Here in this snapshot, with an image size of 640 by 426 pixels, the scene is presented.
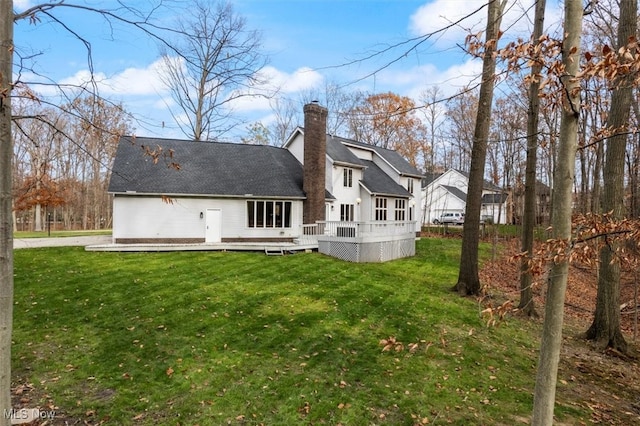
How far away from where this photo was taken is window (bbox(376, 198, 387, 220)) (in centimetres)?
2409

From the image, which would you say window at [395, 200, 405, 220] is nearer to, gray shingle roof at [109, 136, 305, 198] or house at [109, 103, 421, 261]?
house at [109, 103, 421, 261]

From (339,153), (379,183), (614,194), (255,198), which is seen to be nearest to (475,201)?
(614,194)

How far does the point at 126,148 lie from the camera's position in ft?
65.1

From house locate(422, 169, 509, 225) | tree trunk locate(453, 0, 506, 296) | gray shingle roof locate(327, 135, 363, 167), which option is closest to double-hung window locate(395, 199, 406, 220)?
gray shingle roof locate(327, 135, 363, 167)

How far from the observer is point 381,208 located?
2442cm

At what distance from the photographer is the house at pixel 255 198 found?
1725 cm

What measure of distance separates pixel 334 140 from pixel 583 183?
57.5 feet

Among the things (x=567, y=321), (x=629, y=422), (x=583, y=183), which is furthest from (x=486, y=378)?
(x=583, y=183)

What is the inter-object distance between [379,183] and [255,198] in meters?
9.93

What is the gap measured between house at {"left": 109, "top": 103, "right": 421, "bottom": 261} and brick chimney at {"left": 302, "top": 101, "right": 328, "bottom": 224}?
0.05 m

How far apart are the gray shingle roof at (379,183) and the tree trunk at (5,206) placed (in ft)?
68.2

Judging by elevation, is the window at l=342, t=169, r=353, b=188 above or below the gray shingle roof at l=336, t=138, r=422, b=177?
below

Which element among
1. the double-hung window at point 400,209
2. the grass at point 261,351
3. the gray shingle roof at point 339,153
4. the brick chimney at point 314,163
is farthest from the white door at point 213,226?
the double-hung window at point 400,209

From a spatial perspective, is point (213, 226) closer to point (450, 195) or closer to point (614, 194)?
point (614, 194)
